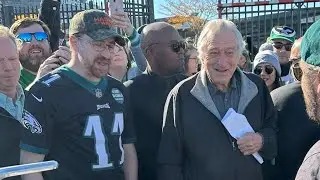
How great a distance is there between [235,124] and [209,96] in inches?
9.1

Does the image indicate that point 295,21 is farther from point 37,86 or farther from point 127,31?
point 37,86

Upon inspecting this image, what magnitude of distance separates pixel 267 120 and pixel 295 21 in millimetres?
8769

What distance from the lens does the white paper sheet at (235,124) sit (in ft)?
8.61

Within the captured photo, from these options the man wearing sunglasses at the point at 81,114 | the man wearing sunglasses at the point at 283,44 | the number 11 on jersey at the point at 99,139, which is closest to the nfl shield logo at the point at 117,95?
the man wearing sunglasses at the point at 81,114

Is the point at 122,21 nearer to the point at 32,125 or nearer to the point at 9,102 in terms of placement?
the point at 9,102

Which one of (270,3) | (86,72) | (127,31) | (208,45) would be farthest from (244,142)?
(270,3)

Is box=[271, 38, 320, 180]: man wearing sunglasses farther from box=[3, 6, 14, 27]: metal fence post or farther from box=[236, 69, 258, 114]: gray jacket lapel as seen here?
box=[3, 6, 14, 27]: metal fence post

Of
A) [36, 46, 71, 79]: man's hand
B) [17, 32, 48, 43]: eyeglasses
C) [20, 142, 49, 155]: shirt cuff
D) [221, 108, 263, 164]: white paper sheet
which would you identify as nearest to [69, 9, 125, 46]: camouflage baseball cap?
[36, 46, 71, 79]: man's hand

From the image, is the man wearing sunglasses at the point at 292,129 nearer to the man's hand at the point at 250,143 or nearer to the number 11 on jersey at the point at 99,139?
the man's hand at the point at 250,143

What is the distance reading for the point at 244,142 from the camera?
2.63 metres

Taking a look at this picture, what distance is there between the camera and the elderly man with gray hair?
104 inches

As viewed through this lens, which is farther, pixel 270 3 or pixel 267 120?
pixel 270 3

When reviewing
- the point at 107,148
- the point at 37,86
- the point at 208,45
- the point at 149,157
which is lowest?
the point at 149,157

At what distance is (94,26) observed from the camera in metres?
2.66
